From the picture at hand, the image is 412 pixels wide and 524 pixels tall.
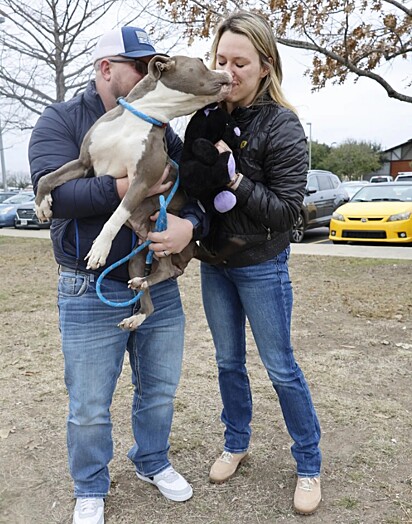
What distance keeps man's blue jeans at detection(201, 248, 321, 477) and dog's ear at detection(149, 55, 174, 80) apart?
960 mm

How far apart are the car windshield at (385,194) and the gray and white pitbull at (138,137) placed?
33.8 feet

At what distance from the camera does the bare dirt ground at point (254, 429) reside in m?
2.73

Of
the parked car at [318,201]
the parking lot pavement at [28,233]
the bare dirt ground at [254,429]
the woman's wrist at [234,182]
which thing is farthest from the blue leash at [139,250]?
the parking lot pavement at [28,233]

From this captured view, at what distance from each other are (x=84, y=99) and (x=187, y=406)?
2.32 m

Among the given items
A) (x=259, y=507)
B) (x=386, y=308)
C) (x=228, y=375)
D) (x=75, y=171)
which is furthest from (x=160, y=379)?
(x=386, y=308)

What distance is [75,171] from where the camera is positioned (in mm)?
2250

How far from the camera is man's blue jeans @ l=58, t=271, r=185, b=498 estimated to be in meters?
2.42

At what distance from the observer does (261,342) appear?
2631 mm

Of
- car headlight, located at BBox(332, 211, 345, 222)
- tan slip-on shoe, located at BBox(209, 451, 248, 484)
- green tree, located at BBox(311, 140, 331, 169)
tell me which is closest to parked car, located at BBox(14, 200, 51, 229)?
car headlight, located at BBox(332, 211, 345, 222)

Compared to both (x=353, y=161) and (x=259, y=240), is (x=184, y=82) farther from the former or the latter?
(x=353, y=161)

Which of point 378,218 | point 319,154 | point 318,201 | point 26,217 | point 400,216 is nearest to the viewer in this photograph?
point 400,216

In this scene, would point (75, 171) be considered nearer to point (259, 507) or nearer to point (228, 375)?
point (228, 375)

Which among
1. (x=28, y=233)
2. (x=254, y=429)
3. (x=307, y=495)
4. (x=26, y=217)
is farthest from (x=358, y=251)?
(x=26, y=217)

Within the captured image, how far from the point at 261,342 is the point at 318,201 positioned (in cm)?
1136
